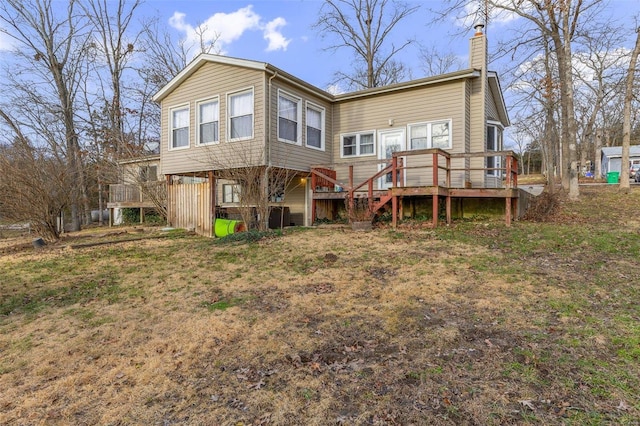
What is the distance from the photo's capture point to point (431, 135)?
36.1ft

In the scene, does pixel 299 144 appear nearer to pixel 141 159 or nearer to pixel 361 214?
pixel 361 214

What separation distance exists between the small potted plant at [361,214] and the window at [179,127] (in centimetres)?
654

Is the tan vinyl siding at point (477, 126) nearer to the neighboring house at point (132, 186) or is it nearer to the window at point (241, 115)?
the window at point (241, 115)

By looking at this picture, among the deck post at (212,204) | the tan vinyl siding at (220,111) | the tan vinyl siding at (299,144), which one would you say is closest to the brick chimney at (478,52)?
the tan vinyl siding at (299,144)

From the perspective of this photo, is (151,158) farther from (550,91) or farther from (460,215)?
(550,91)

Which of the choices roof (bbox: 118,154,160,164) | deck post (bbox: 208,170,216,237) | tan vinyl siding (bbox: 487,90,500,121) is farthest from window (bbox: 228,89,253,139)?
roof (bbox: 118,154,160,164)

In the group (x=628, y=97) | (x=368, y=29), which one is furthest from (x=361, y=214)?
(x=368, y=29)

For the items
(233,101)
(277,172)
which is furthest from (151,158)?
(277,172)

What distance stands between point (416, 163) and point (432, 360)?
868 centimetres

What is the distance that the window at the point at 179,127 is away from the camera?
40.0ft

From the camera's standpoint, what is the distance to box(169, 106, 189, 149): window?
12.2 metres

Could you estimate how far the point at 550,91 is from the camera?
1520 centimetres

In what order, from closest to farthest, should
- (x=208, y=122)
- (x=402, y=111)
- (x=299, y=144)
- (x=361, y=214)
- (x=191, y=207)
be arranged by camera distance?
(x=361, y=214) < (x=299, y=144) < (x=402, y=111) < (x=208, y=122) < (x=191, y=207)

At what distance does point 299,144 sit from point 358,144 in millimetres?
2348
